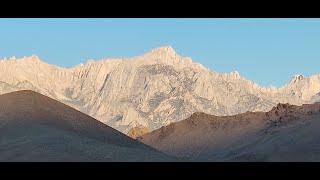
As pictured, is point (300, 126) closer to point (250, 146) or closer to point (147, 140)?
point (250, 146)

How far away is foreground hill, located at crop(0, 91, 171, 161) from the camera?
29.9m

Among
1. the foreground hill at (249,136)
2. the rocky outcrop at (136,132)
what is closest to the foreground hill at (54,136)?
the foreground hill at (249,136)

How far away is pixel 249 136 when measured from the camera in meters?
73.4

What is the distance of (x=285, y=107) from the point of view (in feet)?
241

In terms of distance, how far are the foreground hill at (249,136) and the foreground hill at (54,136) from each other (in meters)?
15.8

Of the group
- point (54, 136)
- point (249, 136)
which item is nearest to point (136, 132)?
point (249, 136)

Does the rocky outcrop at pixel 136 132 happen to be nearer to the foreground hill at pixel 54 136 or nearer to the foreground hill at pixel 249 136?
the foreground hill at pixel 249 136

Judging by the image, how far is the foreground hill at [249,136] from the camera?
1996 inches

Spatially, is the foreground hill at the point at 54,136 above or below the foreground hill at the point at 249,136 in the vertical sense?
below

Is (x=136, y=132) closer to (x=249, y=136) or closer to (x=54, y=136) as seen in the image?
(x=249, y=136)

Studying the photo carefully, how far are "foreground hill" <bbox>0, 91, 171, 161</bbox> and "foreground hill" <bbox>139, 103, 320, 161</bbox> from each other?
621 inches

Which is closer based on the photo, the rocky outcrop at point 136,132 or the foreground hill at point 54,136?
the foreground hill at point 54,136

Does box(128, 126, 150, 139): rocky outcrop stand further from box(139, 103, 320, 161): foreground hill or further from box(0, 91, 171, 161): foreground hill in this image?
box(0, 91, 171, 161): foreground hill
